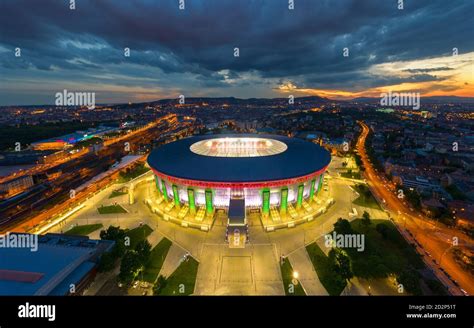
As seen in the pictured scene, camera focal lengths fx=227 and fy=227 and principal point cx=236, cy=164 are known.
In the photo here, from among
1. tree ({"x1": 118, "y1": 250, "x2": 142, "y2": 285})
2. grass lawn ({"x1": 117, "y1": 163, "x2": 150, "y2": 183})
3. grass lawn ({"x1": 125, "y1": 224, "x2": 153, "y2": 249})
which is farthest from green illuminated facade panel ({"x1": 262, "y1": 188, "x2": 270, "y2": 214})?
grass lawn ({"x1": 117, "y1": 163, "x2": 150, "y2": 183})

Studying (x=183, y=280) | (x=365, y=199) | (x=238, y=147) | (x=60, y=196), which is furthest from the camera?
(x=238, y=147)

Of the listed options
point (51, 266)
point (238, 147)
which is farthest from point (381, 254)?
point (51, 266)

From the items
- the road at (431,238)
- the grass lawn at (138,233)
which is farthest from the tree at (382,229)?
the grass lawn at (138,233)

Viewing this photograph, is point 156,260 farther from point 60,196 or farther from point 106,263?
point 60,196

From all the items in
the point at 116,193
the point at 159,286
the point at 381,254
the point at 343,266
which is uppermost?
the point at 116,193

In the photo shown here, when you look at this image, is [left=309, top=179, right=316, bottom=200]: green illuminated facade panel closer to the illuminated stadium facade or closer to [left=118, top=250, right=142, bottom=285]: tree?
the illuminated stadium facade
